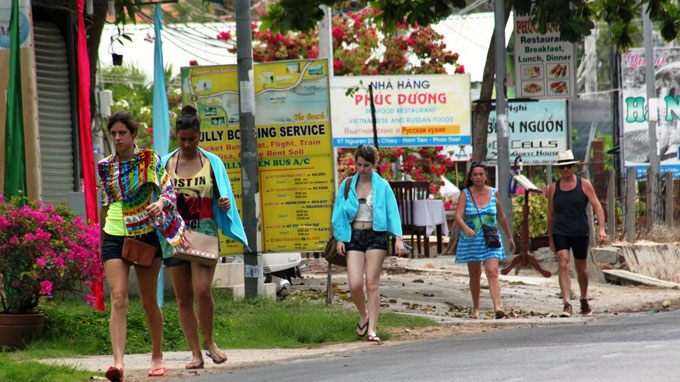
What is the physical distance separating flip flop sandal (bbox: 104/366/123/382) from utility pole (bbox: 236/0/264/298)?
4.82 m

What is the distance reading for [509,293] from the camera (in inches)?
591

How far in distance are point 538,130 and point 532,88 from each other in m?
5.11

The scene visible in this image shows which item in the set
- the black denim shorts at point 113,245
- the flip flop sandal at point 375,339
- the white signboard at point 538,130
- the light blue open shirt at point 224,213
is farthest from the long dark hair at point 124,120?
the white signboard at point 538,130

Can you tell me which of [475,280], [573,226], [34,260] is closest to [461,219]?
[475,280]

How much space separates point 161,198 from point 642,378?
11.1 feet

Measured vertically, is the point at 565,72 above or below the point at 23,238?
above

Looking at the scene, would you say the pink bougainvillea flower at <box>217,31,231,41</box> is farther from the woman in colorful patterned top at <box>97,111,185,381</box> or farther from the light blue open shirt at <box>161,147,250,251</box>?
the woman in colorful patterned top at <box>97,111,185,381</box>

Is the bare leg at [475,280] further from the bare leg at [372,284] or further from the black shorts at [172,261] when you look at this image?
the black shorts at [172,261]

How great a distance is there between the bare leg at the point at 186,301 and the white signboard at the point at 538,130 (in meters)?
13.9

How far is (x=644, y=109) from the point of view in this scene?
113 feet

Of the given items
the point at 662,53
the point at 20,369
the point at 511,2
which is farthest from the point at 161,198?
the point at 662,53

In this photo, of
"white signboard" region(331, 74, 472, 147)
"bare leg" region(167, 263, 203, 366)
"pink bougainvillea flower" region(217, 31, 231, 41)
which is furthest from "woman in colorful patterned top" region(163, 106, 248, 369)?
"pink bougainvillea flower" region(217, 31, 231, 41)

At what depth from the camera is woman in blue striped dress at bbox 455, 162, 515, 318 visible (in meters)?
12.1

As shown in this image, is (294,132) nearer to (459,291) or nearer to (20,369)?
(459,291)
